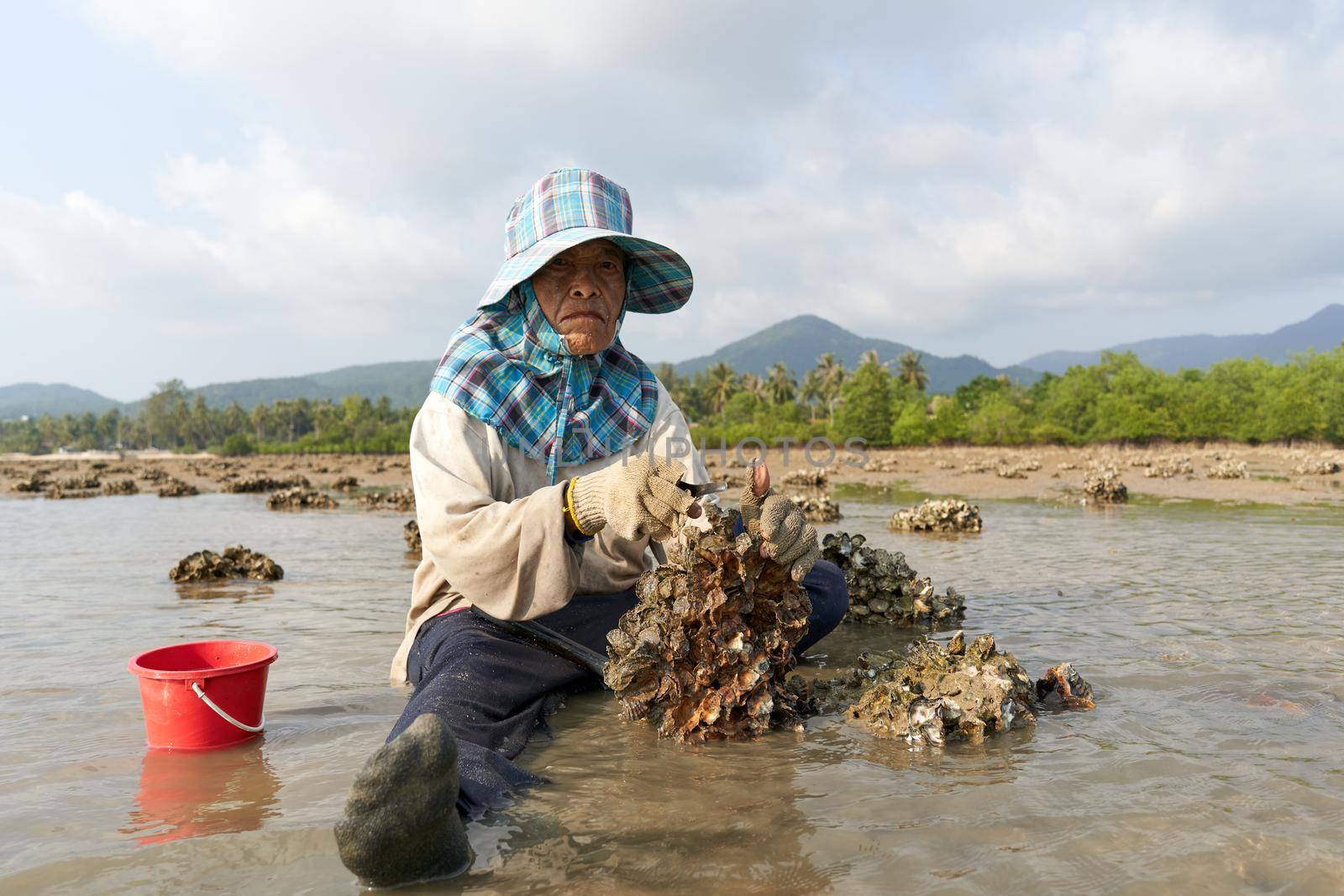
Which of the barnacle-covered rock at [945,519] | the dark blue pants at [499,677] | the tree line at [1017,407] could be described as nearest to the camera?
the dark blue pants at [499,677]

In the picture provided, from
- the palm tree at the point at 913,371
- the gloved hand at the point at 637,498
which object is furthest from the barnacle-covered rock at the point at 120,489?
the palm tree at the point at 913,371

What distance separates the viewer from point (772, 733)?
10.8 ft

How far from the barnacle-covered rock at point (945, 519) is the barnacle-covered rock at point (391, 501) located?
32.6 ft

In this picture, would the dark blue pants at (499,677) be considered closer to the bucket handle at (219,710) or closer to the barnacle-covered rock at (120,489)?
the bucket handle at (219,710)

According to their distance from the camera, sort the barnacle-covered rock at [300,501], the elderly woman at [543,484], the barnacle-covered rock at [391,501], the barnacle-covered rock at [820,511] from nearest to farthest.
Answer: the elderly woman at [543,484] < the barnacle-covered rock at [820,511] < the barnacle-covered rock at [391,501] < the barnacle-covered rock at [300,501]

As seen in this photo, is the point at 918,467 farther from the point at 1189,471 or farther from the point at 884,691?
the point at 884,691

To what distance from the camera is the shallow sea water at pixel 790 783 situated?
2.12 metres

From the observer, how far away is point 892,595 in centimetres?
557

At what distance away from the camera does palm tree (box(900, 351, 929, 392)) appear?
104 m

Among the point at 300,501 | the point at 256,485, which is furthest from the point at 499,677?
the point at 256,485

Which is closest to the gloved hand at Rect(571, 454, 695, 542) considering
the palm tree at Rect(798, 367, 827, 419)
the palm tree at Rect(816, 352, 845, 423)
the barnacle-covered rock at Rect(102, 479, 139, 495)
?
the barnacle-covered rock at Rect(102, 479, 139, 495)

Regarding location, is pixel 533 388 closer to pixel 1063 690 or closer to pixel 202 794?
pixel 202 794

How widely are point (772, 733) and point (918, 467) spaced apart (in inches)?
1140

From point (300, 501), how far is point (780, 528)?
17.2 m
